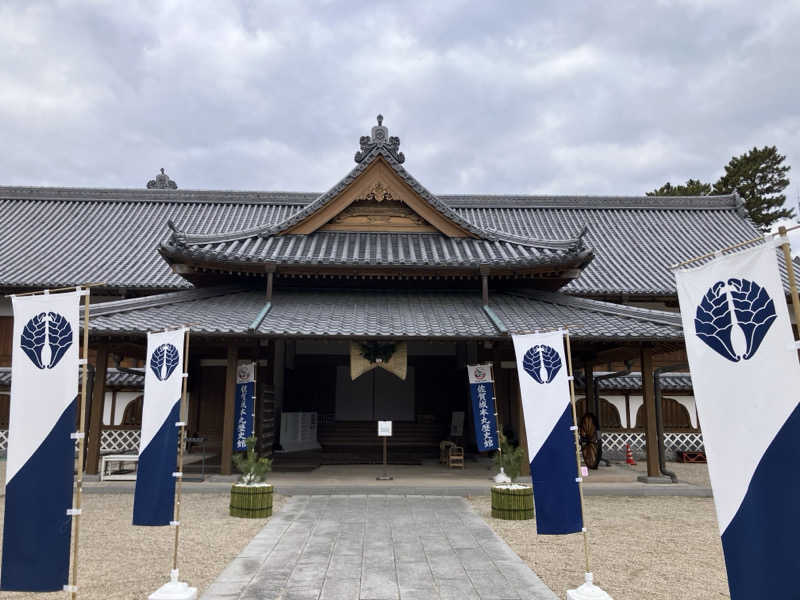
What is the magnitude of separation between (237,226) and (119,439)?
989cm

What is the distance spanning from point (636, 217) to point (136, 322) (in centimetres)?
2131

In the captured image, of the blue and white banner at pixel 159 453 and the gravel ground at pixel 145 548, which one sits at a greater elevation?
the blue and white banner at pixel 159 453

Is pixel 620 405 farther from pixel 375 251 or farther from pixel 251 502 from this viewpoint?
pixel 251 502

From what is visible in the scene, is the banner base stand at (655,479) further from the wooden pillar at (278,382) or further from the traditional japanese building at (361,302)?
the wooden pillar at (278,382)

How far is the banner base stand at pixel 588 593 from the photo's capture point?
530 cm

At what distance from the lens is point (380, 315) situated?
12.7 metres

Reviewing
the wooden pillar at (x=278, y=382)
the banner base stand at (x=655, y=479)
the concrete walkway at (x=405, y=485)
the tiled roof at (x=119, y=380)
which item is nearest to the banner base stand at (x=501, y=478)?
the concrete walkway at (x=405, y=485)

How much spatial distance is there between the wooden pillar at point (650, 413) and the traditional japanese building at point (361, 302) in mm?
35

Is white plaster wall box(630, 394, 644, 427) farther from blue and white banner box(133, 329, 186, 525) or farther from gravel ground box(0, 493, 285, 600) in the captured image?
blue and white banner box(133, 329, 186, 525)

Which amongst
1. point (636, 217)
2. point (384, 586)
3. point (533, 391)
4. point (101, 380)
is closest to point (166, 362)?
point (384, 586)

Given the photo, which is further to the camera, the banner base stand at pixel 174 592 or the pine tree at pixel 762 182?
the pine tree at pixel 762 182

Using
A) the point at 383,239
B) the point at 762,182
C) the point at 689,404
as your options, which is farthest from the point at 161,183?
the point at 762,182

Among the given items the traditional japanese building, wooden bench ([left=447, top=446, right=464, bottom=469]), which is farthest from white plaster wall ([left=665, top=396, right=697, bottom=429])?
wooden bench ([left=447, top=446, right=464, bottom=469])

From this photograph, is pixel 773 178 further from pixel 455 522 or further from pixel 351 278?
pixel 455 522
